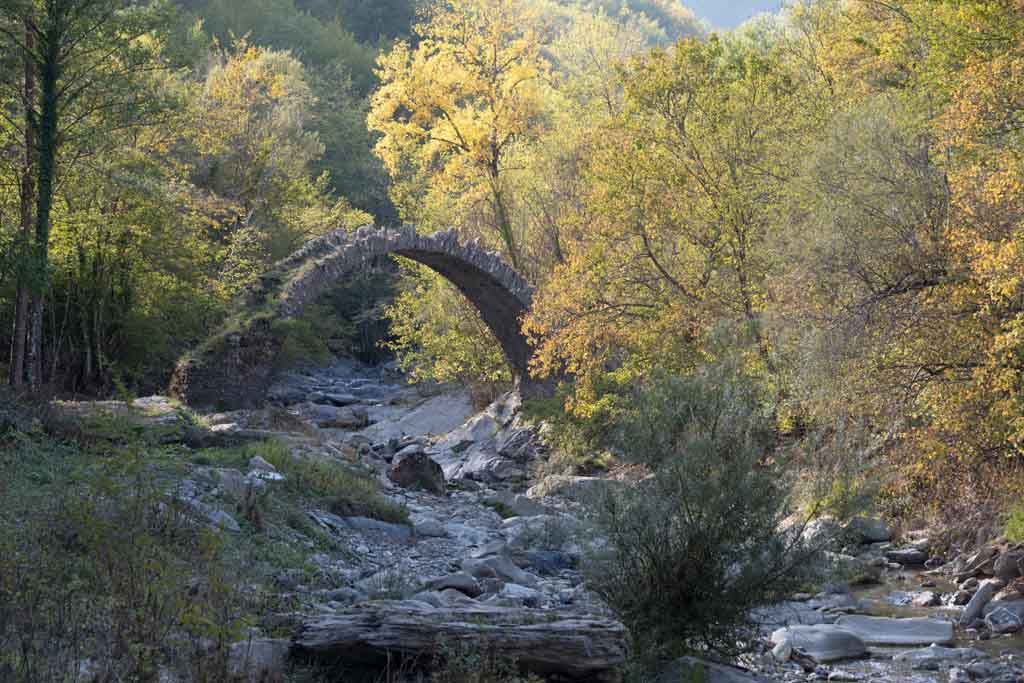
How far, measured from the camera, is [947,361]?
1114cm

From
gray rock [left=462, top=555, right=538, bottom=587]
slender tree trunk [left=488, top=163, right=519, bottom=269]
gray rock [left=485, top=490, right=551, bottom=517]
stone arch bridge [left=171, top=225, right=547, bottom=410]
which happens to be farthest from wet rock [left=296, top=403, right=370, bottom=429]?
gray rock [left=462, top=555, right=538, bottom=587]

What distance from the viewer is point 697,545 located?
635cm

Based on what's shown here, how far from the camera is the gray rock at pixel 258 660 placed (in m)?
4.59

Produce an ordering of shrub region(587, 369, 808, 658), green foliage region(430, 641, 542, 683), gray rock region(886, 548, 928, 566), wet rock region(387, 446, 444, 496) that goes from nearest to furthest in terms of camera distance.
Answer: green foliage region(430, 641, 542, 683)
shrub region(587, 369, 808, 658)
gray rock region(886, 548, 928, 566)
wet rock region(387, 446, 444, 496)

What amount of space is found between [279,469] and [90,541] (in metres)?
5.58

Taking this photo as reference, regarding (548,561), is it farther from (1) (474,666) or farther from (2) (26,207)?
(2) (26,207)

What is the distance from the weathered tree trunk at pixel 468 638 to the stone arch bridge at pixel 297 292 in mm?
13287

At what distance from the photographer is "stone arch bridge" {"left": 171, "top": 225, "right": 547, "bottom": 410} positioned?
59.5 feet

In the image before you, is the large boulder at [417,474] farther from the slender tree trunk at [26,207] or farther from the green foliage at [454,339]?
the green foliage at [454,339]

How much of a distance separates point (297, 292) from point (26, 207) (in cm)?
489

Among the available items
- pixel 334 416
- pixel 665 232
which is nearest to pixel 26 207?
pixel 665 232

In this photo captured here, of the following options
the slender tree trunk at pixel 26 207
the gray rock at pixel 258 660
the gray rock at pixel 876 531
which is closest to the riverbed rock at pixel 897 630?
the gray rock at pixel 876 531

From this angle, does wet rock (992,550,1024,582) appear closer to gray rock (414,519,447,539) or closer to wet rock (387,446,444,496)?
gray rock (414,519,447,539)

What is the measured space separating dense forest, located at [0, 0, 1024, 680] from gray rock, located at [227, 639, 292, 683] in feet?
7.42
